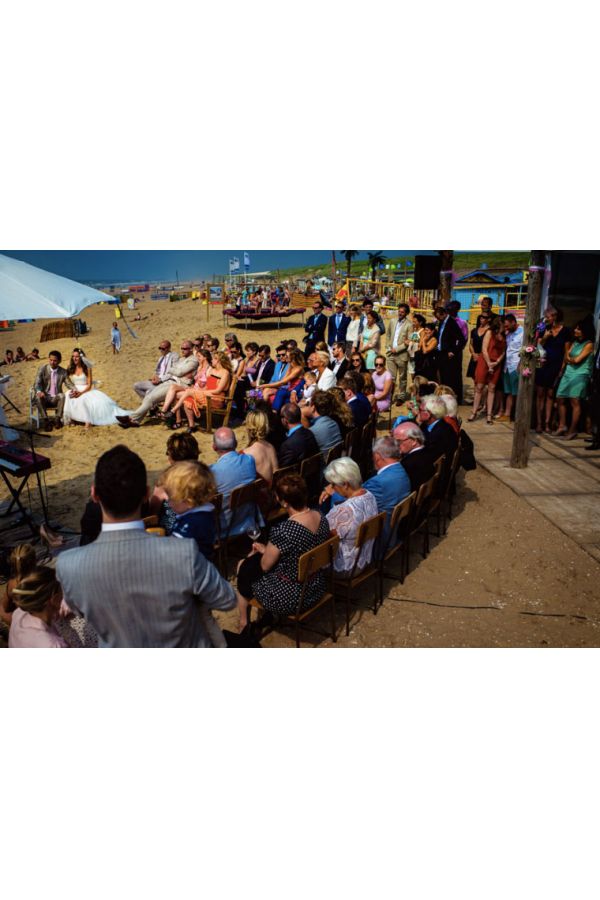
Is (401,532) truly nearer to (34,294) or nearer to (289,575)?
(289,575)

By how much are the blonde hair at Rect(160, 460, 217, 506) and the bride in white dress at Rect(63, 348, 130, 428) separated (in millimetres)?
6448

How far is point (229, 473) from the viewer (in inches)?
168

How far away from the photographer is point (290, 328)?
70.5 ft

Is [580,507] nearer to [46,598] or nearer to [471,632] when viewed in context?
[471,632]

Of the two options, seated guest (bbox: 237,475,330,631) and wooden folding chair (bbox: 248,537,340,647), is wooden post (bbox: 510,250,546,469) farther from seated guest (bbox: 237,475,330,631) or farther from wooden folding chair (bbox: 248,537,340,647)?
seated guest (bbox: 237,475,330,631)

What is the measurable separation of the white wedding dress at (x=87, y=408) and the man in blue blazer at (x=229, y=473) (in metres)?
5.33

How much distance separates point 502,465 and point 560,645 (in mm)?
3361

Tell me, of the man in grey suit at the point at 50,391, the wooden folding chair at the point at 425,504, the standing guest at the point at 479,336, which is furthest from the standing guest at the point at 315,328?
the wooden folding chair at the point at 425,504

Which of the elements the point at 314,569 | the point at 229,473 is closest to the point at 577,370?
the point at 229,473

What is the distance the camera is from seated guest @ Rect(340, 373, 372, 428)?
6277 millimetres

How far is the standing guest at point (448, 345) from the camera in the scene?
348 inches

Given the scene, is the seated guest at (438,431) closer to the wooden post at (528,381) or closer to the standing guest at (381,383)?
the wooden post at (528,381)

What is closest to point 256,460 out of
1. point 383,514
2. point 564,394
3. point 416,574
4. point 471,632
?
point 383,514

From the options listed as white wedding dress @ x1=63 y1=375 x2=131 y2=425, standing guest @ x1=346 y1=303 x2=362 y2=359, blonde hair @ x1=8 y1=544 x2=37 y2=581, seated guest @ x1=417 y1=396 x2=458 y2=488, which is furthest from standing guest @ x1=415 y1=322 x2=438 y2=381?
blonde hair @ x1=8 y1=544 x2=37 y2=581
